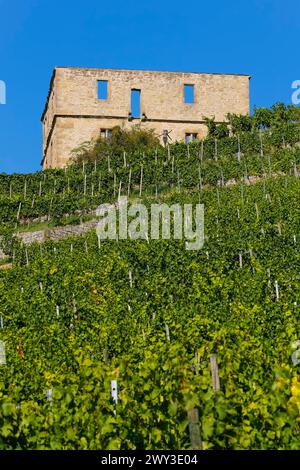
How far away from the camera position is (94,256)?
1653 cm

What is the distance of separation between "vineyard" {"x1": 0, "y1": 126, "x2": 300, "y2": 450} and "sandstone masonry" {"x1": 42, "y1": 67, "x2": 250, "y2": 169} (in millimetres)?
3061

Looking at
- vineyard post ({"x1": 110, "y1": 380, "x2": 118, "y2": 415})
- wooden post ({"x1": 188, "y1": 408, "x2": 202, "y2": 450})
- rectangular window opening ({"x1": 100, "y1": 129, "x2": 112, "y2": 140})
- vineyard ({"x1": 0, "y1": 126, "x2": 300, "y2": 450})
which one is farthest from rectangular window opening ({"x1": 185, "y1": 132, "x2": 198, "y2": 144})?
wooden post ({"x1": 188, "y1": 408, "x2": 202, "y2": 450})

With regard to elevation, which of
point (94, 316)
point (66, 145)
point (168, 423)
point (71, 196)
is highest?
point (66, 145)

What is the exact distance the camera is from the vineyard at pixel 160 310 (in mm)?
5207

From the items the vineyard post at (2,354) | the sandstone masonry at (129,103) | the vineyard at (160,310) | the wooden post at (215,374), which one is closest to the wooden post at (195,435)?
the vineyard at (160,310)

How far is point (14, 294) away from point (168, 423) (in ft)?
32.3

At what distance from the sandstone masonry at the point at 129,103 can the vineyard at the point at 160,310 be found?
3.06 metres

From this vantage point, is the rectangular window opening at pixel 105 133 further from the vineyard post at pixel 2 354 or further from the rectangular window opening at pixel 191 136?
the vineyard post at pixel 2 354

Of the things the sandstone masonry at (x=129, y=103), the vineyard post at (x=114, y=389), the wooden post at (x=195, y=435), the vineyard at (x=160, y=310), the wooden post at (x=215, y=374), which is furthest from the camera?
the sandstone masonry at (x=129, y=103)

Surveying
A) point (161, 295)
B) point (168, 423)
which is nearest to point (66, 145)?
point (161, 295)

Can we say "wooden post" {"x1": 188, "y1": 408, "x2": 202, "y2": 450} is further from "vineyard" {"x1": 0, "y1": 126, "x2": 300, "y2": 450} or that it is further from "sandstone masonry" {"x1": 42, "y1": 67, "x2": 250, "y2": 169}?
"sandstone masonry" {"x1": 42, "y1": 67, "x2": 250, "y2": 169}

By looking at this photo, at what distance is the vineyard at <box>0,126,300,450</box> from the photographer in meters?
5.21
